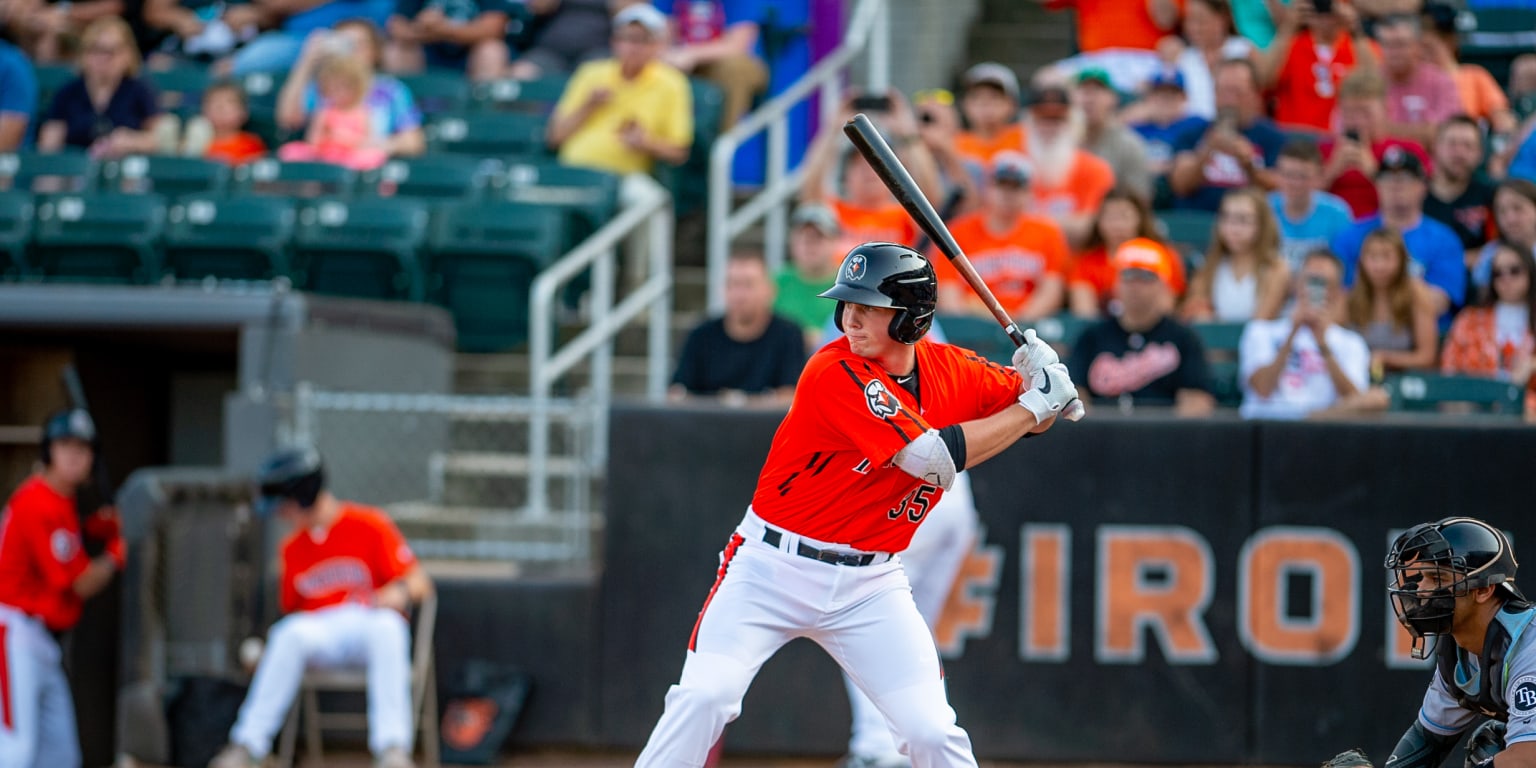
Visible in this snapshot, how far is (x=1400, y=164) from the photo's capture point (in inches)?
333

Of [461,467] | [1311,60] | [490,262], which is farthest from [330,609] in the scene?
[1311,60]

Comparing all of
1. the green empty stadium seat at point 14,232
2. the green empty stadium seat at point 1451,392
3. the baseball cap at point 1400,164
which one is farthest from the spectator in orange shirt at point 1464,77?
the green empty stadium seat at point 14,232

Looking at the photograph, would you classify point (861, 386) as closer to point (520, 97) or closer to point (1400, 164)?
point (1400, 164)

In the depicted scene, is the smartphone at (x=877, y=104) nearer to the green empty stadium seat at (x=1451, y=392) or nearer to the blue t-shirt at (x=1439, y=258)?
the blue t-shirt at (x=1439, y=258)

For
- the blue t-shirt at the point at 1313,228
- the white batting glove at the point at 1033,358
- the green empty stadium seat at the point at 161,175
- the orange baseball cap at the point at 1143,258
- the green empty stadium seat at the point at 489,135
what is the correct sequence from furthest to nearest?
1. the green empty stadium seat at the point at 489,135
2. the green empty stadium seat at the point at 161,175
3. the blue t-shirt at the point at 1313,228
4. the orange baseball cap at the point at 1143,258
5. the white batting glove at the point at 1033,358

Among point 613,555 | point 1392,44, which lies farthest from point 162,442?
point 1392,44

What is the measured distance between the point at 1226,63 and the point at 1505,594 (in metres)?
5.86

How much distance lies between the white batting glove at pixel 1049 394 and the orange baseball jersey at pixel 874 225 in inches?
154

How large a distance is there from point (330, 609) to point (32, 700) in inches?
49.1

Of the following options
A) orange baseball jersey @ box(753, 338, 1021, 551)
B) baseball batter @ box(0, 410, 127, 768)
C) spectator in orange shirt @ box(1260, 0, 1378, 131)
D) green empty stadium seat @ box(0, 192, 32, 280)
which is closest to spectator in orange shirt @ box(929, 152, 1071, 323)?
spectator in orange shirt @ box(1260, 0, 1378, 131)

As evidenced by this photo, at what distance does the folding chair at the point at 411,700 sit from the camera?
24.6ft

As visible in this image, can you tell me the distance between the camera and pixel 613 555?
7809 millimetres

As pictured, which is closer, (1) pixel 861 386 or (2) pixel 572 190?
(1) pixel 861 386

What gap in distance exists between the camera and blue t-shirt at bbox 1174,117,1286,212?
30.6ft
